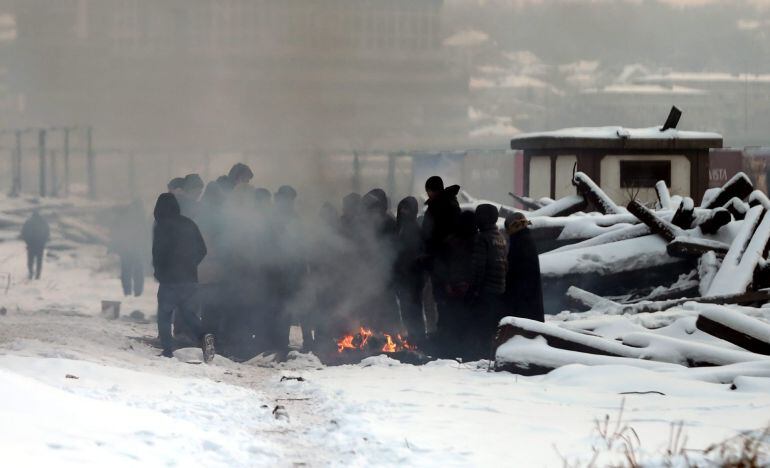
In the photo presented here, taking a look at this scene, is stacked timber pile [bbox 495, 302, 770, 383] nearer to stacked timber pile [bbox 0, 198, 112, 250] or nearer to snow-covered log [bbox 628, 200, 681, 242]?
snow-covered log [bbox 628, 200, 681, 242]

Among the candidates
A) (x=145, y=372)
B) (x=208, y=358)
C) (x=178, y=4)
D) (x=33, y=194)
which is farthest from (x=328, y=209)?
(x=33, y=194)

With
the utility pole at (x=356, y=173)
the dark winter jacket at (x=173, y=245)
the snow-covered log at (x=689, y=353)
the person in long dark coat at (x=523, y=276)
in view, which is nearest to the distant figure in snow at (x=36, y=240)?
the utility pole at (x=356, y=173)

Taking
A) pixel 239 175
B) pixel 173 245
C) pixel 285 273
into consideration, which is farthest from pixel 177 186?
pixel 285 273

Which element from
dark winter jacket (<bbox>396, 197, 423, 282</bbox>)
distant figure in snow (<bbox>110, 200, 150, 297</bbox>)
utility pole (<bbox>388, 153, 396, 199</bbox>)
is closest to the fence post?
utility pole (<bbox>388, 153, 396, 199</bbox>)

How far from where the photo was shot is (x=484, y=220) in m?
10.7

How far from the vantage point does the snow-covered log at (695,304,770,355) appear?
899 cm

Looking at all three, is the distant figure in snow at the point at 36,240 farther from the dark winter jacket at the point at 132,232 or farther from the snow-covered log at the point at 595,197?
the snow-covered log at the point at 595,197

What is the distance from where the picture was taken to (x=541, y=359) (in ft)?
30.1

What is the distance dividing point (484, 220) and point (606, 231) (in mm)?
5768

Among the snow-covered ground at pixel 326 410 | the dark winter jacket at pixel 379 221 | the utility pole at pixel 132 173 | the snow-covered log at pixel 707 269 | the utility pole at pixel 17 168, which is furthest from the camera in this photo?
the utility pole at pixel 17 168

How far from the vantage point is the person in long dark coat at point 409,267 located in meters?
12.0

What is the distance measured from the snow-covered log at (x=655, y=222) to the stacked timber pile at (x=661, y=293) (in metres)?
0.01

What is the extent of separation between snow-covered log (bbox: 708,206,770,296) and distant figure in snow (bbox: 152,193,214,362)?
241 inches

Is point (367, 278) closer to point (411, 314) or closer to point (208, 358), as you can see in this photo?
point (411, 314)
